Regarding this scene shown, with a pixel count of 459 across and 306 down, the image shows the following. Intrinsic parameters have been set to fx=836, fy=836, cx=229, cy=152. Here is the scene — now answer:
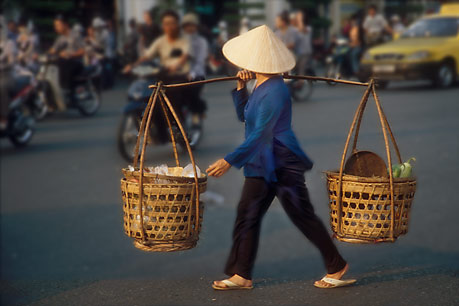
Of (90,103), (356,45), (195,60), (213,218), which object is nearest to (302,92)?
(213,218)

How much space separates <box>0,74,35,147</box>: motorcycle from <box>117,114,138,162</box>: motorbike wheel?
77.2 inches

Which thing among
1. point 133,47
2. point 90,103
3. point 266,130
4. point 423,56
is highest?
point 266,130

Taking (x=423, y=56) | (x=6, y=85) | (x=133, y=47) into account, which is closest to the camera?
(x=6, y=85)

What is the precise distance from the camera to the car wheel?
18438 millimetres

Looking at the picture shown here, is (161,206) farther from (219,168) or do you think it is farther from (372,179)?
(372,179)

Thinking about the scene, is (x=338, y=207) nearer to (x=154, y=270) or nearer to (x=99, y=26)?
(x=154, y=270)

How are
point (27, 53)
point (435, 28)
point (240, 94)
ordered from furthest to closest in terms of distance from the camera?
point (435, 28), point (27, 53), point (240, 94)

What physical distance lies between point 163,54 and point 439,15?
11412 millimetres

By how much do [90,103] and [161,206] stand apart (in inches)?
478

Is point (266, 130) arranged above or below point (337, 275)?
above

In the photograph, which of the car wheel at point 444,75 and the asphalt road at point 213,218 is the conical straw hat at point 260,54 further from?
the car wheel at point 444,75

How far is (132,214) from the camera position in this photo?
3.50m

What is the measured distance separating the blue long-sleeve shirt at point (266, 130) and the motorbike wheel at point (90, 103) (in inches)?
458

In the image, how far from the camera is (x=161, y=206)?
3.42 m
